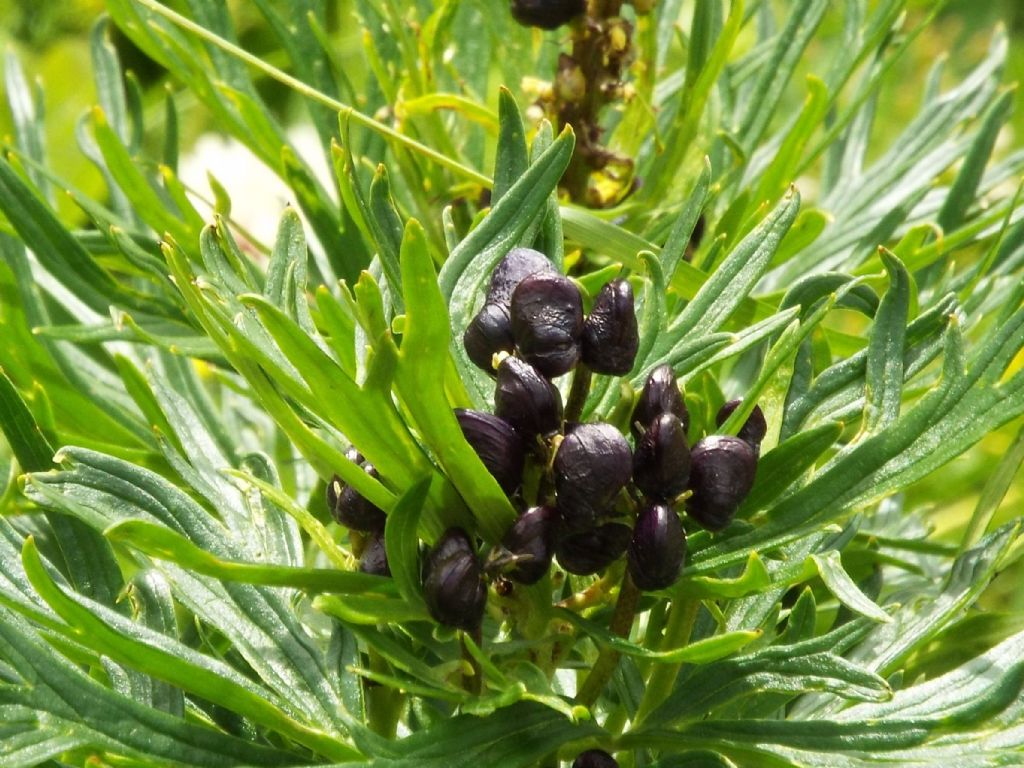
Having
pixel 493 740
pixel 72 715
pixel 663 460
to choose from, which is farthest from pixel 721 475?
pixel 72 715

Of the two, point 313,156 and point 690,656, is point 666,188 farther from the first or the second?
point 313,156

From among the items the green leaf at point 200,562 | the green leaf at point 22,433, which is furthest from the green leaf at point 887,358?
the green leaf at point 22,433

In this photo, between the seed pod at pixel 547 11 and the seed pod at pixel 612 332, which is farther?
the seed pod at pixel 547 11

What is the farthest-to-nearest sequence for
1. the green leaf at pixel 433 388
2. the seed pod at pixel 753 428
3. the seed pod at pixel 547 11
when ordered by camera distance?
the seed pod at pixel 547 11, the seed pod at pixel 753 428, the green leaf at pixel 433 388

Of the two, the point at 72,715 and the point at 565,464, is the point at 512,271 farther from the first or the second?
the point at 72,715

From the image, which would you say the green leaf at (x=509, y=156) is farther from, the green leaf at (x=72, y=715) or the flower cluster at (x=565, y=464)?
the green leaf at (x=72, y=715)

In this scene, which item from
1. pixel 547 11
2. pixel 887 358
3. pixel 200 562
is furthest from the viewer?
pixel 547 11

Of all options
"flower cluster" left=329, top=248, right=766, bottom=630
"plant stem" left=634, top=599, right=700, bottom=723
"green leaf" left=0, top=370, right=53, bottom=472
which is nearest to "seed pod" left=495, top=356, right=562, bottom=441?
"flower cluster" left=329, top=248, right=766, bottom=630
